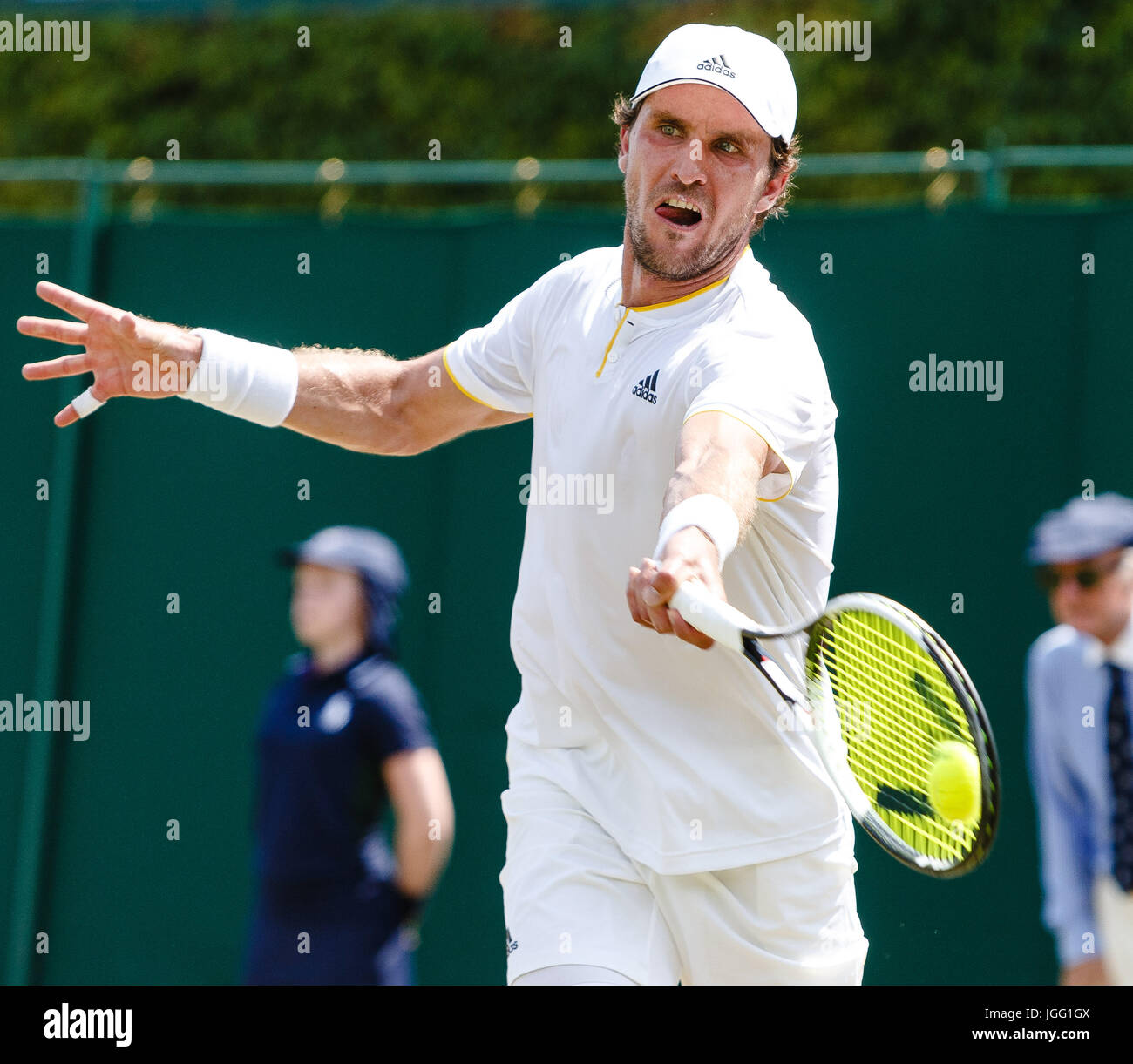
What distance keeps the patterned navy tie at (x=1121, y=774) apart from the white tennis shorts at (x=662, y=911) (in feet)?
2.94

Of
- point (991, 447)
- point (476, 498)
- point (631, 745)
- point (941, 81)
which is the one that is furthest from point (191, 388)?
point (941, 81)

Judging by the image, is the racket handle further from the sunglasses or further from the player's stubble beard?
the sunglasses

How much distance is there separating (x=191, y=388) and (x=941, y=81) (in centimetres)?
544

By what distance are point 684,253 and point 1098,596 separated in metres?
1.46

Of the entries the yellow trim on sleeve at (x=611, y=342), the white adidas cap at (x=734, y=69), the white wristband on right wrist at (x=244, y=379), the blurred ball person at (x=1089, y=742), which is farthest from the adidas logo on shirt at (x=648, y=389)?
the blurred ball person at (x=1089, y=742)

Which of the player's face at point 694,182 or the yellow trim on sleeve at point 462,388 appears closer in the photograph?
the player's face at point 694,182

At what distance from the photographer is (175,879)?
551 cm

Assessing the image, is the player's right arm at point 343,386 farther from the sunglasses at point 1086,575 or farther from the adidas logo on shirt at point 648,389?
the sunglasses at point 1086,575

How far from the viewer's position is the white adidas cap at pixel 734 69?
3.04 meters

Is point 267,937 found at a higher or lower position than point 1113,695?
lower

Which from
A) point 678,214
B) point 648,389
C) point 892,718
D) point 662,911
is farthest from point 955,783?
point 678,214

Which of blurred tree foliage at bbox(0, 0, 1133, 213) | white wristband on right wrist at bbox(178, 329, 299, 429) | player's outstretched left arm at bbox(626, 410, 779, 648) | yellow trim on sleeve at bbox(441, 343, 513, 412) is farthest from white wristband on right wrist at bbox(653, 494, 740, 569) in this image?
blurred tree foliage at bbox(0, 0, 1133, 213)
